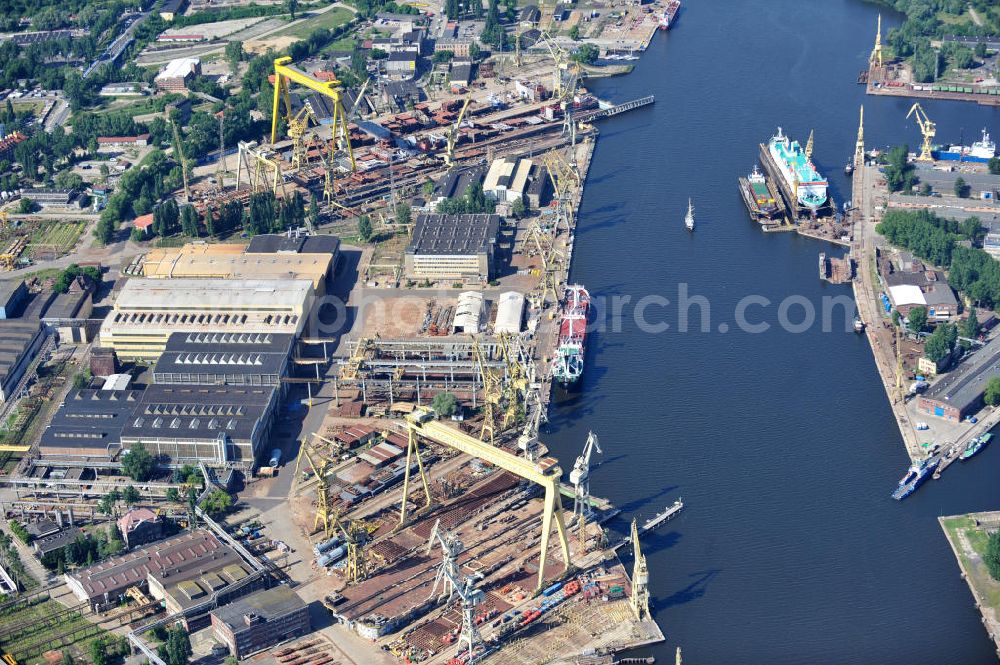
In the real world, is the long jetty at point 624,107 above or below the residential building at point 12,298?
above

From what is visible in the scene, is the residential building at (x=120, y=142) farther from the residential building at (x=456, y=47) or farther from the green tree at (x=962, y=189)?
the green tree at (x=962, y=189)

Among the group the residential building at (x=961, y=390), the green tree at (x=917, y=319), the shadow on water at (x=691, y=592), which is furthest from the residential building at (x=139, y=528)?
the green tree at (x=917, y=319)

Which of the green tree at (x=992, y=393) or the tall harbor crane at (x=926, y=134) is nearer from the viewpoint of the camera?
the green tree at (x=992, y=393)

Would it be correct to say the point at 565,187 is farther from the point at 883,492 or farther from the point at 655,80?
the point at 883,492

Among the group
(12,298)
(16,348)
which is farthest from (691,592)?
(12,298)

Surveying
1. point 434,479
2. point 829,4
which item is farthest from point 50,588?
point 829,4

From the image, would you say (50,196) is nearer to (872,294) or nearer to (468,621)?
(872,294)

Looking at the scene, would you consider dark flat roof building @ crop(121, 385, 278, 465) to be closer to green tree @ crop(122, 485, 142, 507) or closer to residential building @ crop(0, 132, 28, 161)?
green tree @ crop(122, 485, 142, 507)
